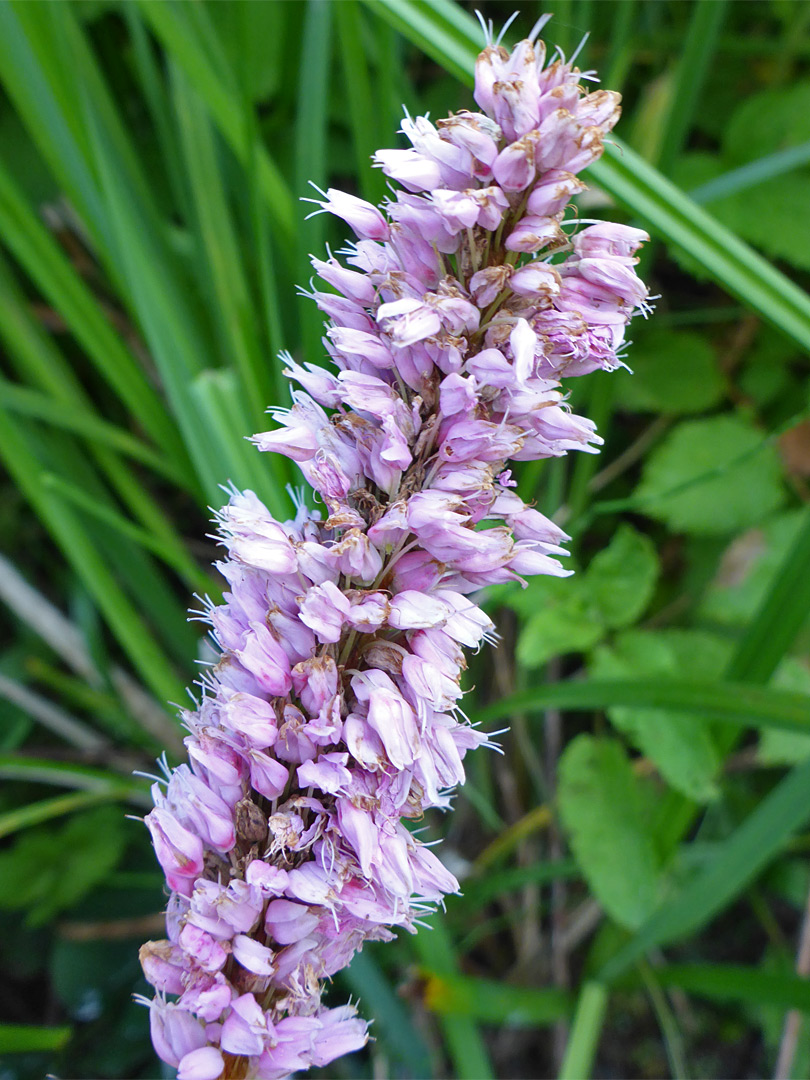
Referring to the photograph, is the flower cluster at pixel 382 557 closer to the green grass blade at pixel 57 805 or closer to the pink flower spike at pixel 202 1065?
the pink flower spike at pixel 202 1065

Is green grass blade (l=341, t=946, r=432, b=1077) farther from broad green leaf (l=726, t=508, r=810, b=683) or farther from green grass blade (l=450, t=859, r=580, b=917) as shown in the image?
broad green leaf (l=726, t=508, r=810, b=683)

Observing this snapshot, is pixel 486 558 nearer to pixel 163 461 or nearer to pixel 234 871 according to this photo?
pixel 234 871

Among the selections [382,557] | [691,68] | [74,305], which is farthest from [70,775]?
[691,68]

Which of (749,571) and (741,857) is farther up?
(749,571)

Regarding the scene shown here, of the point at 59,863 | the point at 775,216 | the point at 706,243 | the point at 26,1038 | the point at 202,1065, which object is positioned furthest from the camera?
the point at 775,216

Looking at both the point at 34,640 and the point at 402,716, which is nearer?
the point at 402,716

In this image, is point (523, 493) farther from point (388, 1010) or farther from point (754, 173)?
point (388, 1010)

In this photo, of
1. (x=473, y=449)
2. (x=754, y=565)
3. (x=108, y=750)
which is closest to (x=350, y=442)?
(x=473, y=449)

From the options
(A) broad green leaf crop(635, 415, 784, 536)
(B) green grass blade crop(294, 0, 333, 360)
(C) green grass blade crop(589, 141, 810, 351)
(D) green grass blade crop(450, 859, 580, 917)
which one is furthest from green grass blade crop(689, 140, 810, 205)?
(D) green grass blade crop(450, 859, 580, 917)
